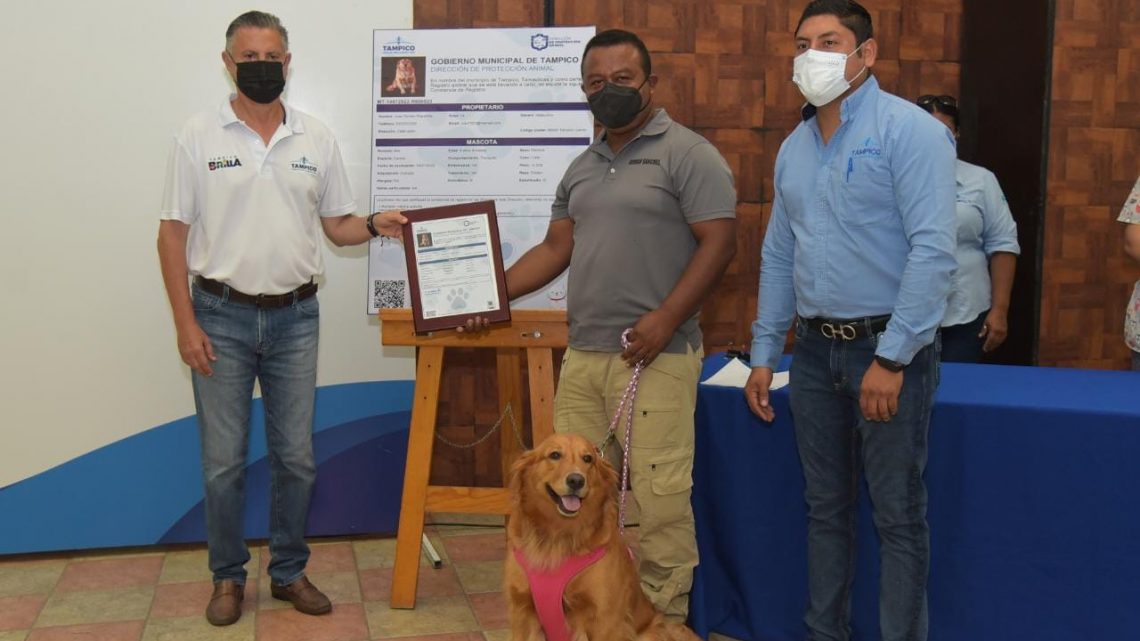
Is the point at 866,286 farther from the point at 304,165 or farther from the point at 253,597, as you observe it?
the point at 253,597

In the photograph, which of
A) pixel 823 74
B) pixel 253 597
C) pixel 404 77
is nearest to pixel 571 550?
pixel 823 74

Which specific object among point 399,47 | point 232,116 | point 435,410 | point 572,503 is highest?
point 399,47

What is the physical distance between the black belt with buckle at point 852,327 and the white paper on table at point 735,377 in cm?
46

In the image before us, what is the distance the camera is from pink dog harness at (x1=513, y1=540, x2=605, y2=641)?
2.46 meters

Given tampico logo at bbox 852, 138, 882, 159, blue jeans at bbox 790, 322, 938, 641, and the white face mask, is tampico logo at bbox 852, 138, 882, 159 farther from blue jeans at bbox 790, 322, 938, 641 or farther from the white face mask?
blue jeans at bbox 790, 322, 938, 641

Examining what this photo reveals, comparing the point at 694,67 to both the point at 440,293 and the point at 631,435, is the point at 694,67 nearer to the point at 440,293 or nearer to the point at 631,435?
the point at 440,293

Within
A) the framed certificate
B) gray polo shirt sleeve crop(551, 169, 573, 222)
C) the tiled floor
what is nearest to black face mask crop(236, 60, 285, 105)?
the framed certificate

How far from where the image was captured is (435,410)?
10.8ft

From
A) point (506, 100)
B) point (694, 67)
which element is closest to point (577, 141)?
point (506, 100)

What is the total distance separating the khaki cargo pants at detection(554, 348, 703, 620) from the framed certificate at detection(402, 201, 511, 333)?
0.41m

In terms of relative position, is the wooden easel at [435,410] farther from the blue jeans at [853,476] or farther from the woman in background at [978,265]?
the woman in background at [978,265]

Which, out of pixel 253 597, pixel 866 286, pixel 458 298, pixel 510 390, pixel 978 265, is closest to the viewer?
pixel 866 286

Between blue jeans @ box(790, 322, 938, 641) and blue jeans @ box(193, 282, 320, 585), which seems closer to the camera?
blue jeans @ box(790, 322, 938, 641)

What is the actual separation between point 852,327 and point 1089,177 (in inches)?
104
